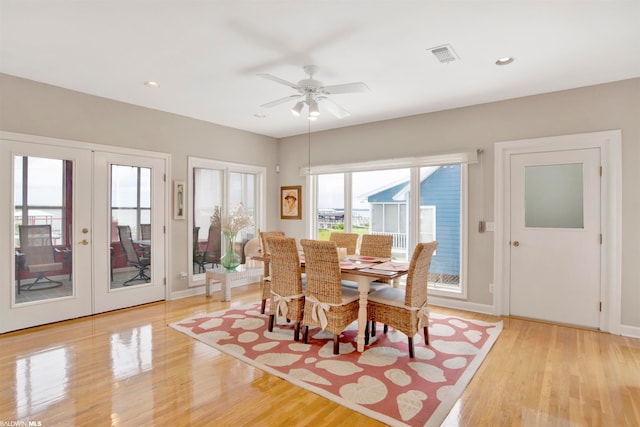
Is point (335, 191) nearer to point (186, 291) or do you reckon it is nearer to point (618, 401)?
point (186, 291)

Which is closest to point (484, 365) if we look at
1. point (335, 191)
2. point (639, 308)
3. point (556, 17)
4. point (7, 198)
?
point (639, 308)

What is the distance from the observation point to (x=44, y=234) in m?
3.69

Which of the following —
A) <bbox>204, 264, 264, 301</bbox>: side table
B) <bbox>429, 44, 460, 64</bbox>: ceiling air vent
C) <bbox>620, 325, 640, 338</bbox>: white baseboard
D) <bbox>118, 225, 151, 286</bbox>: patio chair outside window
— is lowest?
<bbox>620, 325, 640, 338</bbox>: white baseboard

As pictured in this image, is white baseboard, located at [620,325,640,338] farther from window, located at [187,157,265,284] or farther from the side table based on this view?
window, located at [187,157,265,284]

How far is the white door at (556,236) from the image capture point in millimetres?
3650

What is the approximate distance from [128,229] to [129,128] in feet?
4.31

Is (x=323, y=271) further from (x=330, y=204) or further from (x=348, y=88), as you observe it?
(x=330, y=204)

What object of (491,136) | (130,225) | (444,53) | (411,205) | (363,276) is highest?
(444,53)

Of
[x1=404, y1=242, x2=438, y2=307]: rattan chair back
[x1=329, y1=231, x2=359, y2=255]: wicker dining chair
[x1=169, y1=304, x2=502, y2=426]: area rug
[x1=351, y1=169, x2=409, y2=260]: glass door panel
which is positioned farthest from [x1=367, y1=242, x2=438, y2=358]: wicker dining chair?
[x1=351, y1=169, x2=409, y2=260]: glass door panel

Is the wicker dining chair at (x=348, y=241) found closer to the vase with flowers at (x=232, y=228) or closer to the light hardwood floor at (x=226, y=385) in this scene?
the vase with flowers at (x=232, y=228)

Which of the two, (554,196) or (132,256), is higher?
(554,196)

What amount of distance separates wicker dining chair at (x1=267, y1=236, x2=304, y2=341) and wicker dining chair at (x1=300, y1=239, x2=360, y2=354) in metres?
0.11

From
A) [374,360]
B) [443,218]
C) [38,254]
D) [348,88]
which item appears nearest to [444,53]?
[348,88]

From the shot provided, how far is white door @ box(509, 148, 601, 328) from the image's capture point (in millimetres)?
3650
